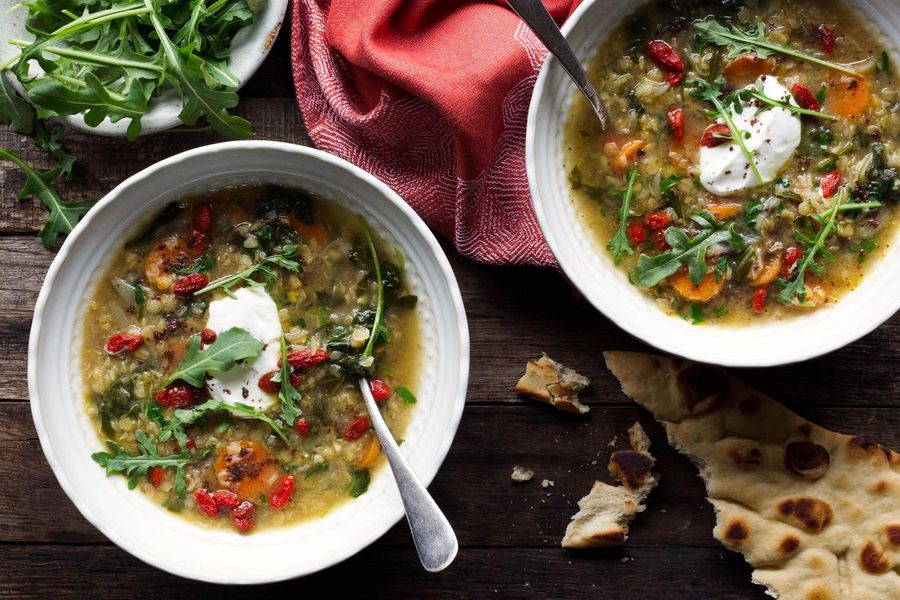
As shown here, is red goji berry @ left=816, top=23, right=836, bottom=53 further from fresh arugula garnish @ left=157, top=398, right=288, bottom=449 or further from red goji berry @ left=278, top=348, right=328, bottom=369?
fresh arugula garnish @ left=157, top=398, right=288, bottom=449

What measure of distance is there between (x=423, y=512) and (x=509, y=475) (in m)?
0.87

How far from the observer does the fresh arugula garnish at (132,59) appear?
3.53 metres

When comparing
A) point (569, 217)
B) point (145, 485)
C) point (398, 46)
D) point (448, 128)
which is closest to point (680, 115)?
point (569, 217)

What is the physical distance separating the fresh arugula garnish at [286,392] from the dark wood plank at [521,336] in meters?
0.96

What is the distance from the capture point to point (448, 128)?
Result: 12.4ft

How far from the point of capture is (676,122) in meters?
3.53

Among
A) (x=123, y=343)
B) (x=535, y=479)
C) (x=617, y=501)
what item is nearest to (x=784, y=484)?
(x=617, y=501)

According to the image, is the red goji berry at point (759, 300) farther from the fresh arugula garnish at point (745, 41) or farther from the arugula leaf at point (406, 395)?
the arugula leaf at point (406, 395)

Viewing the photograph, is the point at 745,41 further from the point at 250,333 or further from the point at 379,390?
the point at 250,333

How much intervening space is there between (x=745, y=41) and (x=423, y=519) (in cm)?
247

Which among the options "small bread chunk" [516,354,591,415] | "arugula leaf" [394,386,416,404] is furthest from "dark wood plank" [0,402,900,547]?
"arugula leaf" [394,386,416,404]

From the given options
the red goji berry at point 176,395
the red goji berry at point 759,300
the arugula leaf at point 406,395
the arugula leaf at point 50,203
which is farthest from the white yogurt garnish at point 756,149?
the arugula leaf at point 50,203

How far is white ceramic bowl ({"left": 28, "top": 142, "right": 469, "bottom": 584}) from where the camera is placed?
335 cm

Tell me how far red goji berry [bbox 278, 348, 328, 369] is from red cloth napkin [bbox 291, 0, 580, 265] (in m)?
0.91
